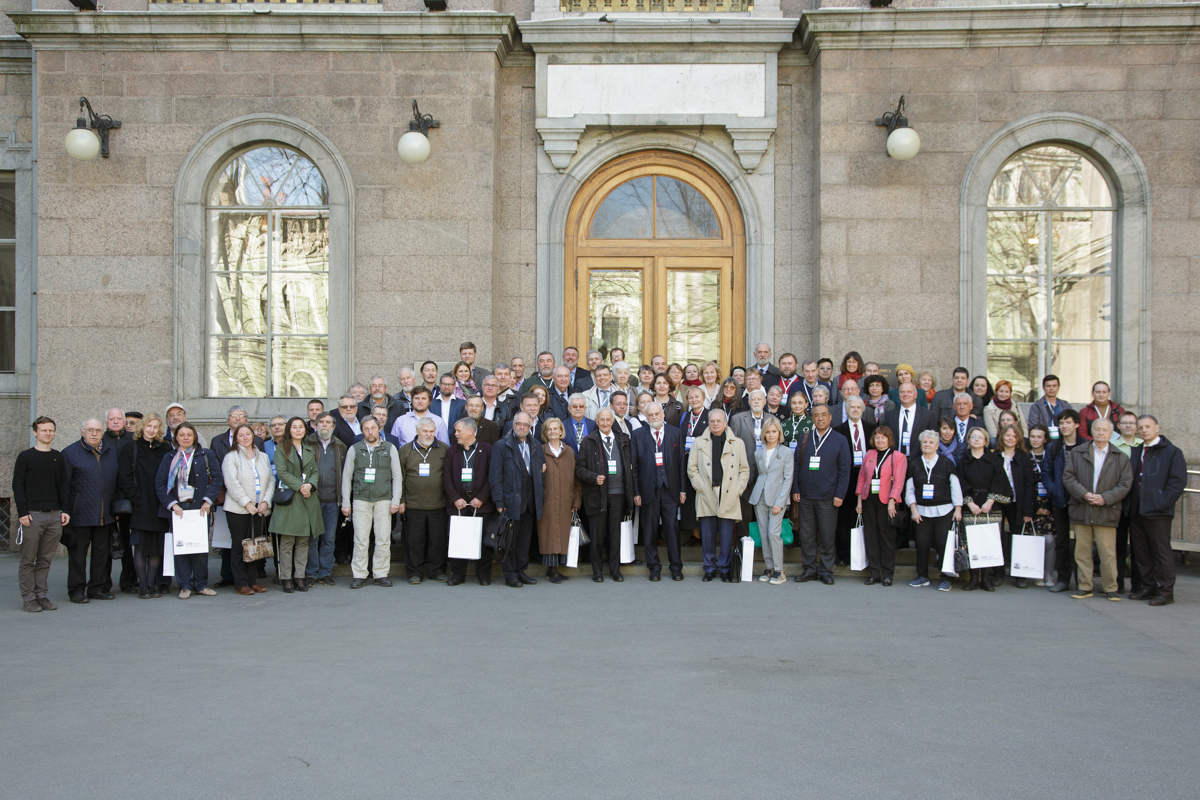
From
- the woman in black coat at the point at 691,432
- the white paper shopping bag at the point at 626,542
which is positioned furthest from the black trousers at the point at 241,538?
the woman in black coat at the point at 691,432

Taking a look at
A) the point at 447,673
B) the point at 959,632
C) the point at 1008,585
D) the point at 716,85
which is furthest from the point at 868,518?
the point at 716,85

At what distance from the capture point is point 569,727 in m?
5.07

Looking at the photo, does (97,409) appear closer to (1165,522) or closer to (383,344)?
(383,344)

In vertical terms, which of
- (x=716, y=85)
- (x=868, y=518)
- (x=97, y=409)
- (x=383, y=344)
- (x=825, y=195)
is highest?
(x=716, y=85)

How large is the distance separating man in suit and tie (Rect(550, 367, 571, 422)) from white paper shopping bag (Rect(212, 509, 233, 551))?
139 inches

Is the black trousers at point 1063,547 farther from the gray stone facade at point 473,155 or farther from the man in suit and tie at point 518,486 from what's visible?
the man in suit and tie at point 518,486

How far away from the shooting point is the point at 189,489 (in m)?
8.99

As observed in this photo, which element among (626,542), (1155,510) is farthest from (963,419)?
(626,542)

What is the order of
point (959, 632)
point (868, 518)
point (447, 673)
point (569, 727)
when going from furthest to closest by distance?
point (868, 518) → point (959, 632) → point (447, 673) → point (569, 727)

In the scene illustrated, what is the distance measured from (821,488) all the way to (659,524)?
169 cm

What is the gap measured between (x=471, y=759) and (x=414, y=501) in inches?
203

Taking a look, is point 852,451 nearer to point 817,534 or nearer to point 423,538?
point 817,534

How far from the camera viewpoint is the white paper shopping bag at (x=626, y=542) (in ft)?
32.2

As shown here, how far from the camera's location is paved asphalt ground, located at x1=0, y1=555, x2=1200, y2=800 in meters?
4.42
